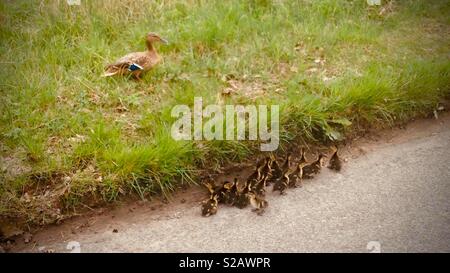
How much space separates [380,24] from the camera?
7.46 metres

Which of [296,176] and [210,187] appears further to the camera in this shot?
[296,176]

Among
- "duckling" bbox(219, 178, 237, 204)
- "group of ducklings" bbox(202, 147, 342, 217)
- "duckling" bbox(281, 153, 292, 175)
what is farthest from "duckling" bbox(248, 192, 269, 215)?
"duckling" bbox(281, 153, 292, 175)

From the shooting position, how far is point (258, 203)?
16.2 ft

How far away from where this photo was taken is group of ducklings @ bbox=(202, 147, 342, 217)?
4.95 metres

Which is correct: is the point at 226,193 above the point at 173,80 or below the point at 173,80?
below

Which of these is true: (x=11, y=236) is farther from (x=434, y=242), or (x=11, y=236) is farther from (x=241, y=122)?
(x=434, y=242)

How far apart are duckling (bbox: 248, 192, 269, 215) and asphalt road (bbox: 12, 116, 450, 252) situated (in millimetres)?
56

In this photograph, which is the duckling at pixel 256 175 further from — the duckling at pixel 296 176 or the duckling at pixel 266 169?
the duckling at pixel 296 176

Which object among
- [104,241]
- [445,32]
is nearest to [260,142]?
[104,241]

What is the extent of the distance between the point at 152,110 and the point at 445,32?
444cm

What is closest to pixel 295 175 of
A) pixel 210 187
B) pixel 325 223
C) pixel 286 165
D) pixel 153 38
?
pixel 286 165

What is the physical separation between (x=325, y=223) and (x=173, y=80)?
8.92 feet

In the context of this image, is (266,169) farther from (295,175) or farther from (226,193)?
(226,193)

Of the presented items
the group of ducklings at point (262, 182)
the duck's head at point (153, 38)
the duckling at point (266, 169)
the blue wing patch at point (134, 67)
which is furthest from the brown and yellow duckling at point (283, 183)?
the duck's head at point (153, 38)
